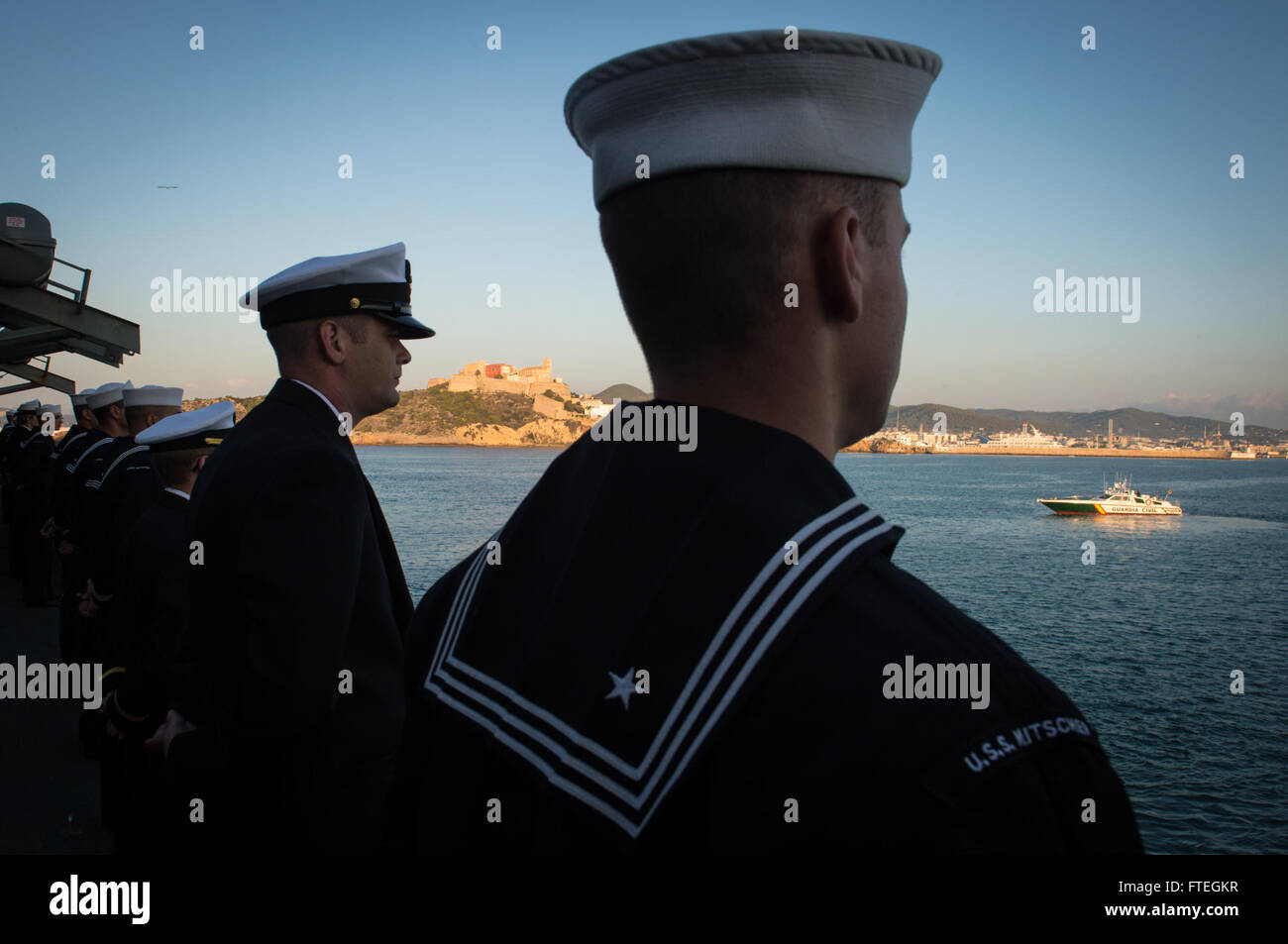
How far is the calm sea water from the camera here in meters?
21.9

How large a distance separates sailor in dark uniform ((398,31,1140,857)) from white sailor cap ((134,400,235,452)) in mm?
4161

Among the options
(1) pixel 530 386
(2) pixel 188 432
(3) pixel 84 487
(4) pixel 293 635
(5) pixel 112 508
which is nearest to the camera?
(4) pixel 293 635

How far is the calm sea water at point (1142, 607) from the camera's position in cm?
2189

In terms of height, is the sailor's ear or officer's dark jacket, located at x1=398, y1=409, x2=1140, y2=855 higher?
the sailor's ear

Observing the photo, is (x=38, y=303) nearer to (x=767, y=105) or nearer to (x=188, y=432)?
(x=188, y=432)

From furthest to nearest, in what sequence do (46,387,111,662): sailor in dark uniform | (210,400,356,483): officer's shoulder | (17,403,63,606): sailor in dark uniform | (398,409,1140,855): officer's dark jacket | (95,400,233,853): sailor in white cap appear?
(17,403,63,606): sailor in dark uniform → (46,387,111,662): sailor in dark uniform → (95,400,233,853): sailor in white cap → (210,400,356,483): officer's shoulder → (398,409,1140,855): officer's dark jacket

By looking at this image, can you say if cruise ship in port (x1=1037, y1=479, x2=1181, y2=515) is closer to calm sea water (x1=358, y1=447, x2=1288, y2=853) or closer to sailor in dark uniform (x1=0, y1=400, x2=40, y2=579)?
calm sea water (x1=358, y1=447, x2=1288, y2=853)

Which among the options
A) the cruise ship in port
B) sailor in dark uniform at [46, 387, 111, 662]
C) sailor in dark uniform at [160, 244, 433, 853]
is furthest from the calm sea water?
sailor in dark uniform at [46, 387, 111, 662]

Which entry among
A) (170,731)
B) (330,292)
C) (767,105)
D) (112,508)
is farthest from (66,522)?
(767,105)

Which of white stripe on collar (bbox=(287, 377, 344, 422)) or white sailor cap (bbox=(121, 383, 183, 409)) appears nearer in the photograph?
white stripe on collar (bbox=(287, 377, 344, 422))

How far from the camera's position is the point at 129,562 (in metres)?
4.54

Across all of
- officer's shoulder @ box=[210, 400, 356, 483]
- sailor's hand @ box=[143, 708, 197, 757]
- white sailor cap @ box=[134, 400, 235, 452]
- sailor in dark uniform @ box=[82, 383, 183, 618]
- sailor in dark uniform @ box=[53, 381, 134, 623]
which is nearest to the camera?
officer's shoulder @ box=[210, 400, 356, 483]

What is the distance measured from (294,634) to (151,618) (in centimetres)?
277
